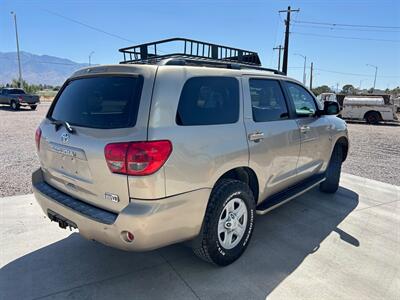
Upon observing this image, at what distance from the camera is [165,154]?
2.15 meters

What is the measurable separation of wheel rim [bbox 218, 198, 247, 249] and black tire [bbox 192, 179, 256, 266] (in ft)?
0.15

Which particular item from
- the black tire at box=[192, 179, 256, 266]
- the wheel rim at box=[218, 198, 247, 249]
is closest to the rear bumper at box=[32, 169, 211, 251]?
the black tire at box=[192, 179, 256, 266]

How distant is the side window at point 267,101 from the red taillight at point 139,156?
47.7 inches

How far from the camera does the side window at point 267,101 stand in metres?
3.07

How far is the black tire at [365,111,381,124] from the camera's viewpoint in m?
19.4

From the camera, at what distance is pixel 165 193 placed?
2184 mm

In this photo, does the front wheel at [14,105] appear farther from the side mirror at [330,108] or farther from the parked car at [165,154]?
the side mirror at [330,108]

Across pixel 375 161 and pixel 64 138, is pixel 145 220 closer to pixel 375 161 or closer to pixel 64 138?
pixel 64 138

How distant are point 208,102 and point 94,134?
0.98 m

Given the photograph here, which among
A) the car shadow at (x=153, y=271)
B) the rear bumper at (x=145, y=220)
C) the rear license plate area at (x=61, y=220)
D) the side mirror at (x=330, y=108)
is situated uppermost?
the side mirror at (x=330, y=108)

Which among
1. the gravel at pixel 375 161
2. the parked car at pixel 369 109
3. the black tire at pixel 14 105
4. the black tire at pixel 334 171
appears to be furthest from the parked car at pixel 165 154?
the black tire at pixel 14 105

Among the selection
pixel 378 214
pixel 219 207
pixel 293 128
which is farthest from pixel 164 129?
pixel 378 214

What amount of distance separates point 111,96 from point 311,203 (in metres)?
3.46

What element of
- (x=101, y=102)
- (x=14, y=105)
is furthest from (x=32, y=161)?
(x=14, y=105)
